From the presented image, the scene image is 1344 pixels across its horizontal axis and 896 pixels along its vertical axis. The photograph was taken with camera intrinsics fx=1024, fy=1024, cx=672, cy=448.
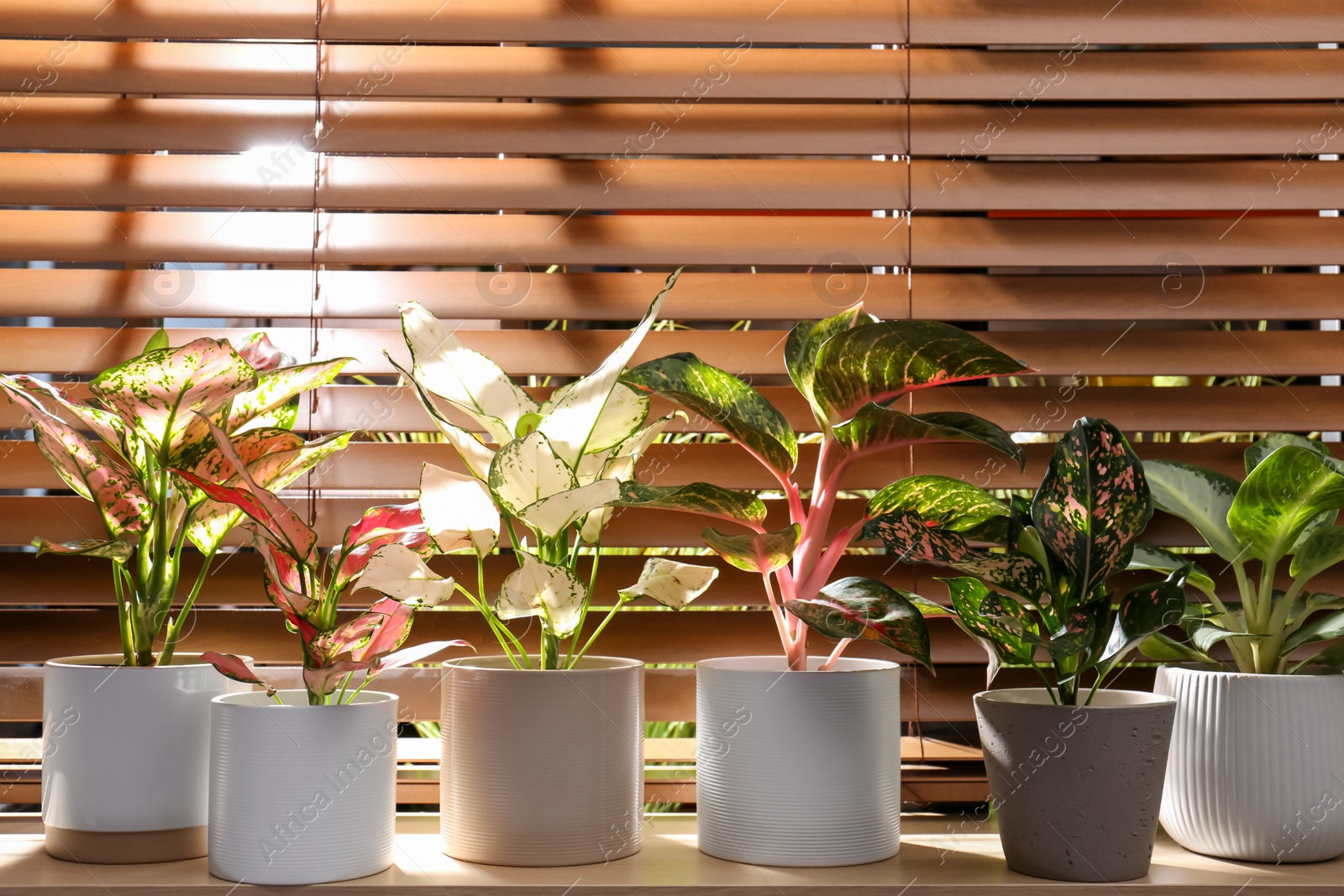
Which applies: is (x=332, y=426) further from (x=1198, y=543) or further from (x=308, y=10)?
(x=1198, y=543)

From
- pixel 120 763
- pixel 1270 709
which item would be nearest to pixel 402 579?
pixel 120 763

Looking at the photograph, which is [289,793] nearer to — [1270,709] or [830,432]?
[830,432]

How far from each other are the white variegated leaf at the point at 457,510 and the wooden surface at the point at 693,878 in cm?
26

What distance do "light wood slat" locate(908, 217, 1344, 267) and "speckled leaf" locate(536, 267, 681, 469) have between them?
15.3 inches

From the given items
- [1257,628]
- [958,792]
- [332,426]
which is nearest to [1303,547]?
[1257,628]

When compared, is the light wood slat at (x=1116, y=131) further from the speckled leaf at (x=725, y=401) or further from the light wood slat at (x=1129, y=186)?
the speckled leaf at (x=725, y=401)

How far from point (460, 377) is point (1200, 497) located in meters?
0.70

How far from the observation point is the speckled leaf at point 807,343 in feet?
3.04

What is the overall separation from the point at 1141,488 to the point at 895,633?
228 mm

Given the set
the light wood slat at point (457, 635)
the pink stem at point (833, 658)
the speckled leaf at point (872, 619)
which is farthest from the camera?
the light wood slat at point (457, 635)

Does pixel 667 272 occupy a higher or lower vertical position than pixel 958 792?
higher

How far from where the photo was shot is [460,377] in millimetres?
872

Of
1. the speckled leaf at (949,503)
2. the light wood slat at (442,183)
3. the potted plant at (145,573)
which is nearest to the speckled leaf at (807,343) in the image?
the speckled leaf at (949,503)

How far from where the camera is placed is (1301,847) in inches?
34.1
